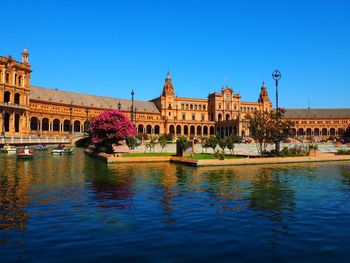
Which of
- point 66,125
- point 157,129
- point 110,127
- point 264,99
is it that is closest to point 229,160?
point 110,127

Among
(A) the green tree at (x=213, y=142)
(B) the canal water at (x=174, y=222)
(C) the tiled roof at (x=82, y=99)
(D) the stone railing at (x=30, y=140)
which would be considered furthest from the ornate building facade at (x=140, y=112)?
(B) the canal water at (x=174, y=222)

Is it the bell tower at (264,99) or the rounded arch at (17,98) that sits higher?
the bell tower at (264,99)

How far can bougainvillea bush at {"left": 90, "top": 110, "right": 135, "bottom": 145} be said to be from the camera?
42.2m

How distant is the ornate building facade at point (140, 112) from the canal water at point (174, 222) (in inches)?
2296

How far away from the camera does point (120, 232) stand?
32.2 ft

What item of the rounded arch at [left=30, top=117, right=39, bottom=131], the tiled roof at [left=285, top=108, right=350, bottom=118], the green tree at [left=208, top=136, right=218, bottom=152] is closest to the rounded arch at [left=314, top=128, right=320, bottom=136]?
the tiled roof at [left=285, top=108, right=350, bottom=118]

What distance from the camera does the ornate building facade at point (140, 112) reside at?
79188 mm

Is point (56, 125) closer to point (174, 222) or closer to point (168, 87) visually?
point (168, 87)

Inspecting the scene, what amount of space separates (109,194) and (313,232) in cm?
950

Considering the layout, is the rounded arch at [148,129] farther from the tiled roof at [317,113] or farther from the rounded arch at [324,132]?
the rounded arch at [324,132]

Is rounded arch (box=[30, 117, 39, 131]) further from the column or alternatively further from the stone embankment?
the stone embankment

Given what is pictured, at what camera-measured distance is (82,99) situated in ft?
378

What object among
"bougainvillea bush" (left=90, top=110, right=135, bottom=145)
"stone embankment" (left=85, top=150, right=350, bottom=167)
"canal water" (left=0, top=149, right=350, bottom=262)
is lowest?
"canal water" (left=0, top=149, right=350, bottom=262)

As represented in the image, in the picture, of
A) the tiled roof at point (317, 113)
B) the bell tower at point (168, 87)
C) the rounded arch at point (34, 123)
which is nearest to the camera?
the rounded arch at point (34, 123)
